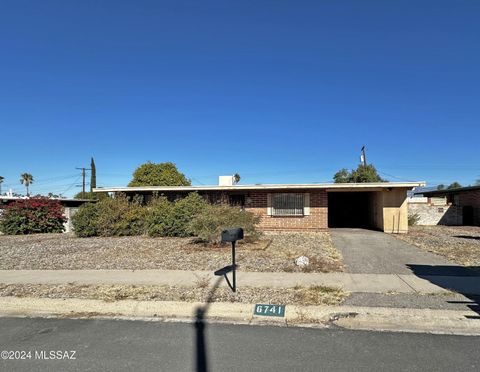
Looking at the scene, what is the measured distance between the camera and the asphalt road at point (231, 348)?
3.89 metres

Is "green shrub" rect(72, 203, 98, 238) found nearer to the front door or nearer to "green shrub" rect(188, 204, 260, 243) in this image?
"green shrub" rect(188, 204, 260, 243)

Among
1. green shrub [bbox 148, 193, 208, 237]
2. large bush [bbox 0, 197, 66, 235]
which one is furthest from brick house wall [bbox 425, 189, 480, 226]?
large bush [bbox 0, 197, 66, 235]

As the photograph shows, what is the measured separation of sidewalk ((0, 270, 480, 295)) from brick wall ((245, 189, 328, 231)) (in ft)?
37.3

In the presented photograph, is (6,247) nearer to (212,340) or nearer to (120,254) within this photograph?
(120,254)

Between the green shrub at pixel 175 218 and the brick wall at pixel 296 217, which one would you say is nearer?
the green shrub at pixel 175 218

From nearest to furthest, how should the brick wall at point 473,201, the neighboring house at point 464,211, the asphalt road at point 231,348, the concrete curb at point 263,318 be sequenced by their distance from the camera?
the asphalt road at point 231,348, the concrete curb at point 263,318, the brick wall at point 473,201, the neighboring house at point 464,211

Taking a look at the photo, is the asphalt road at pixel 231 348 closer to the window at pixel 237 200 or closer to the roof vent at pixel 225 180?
the window at pixel 237 200

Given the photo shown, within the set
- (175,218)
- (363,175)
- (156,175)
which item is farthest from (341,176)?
(175,218)

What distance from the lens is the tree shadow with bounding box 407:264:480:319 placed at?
5.79 metres

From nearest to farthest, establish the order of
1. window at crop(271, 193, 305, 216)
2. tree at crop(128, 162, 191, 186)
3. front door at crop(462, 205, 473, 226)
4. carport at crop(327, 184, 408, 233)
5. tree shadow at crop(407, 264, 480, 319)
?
tree shadow at crop(407, 264, 480, 319) < carport at crop(327, 184, 408, 233) < window at crop(271, 193, 305, 216) < front door at crop(462, 205, 473, 226) < tree at crop(128, 162, 191, 186)

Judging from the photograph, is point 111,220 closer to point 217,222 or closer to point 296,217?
point 217,222

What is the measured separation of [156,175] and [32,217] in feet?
75.8

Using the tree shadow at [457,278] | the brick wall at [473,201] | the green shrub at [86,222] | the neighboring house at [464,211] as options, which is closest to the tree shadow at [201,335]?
the tree shadow at [457,278]

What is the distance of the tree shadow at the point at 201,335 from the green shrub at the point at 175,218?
923 centimetres
